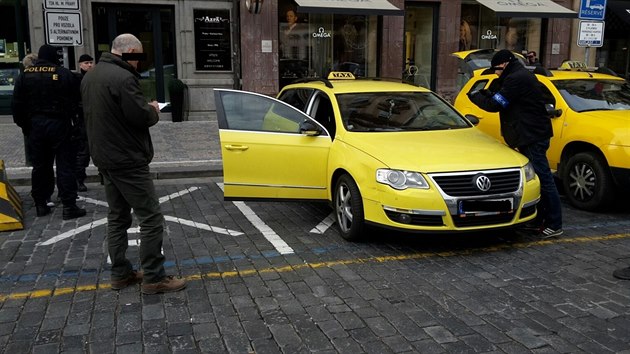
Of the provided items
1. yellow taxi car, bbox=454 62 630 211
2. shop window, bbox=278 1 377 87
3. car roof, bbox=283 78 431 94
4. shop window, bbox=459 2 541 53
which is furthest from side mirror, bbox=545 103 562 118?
shop window, bbox=459 2 541 53

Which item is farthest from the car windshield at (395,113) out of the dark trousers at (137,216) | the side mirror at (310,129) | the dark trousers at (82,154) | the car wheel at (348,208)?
the dark trousers at (82,154)

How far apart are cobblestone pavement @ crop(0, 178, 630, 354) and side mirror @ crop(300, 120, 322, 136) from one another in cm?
101

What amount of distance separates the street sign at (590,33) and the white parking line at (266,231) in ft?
24.0

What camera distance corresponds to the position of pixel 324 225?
6.24 meters

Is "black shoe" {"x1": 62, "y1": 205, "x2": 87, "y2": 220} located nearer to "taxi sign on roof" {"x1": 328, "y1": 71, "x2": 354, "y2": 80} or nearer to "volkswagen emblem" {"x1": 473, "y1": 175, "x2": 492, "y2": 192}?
"taxi sign on roof" {"x1": 328, "y1": 71, "x2": 354, "y2": 80}

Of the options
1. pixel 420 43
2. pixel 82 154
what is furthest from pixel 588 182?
pixel 420 43

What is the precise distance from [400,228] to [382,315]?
132 centimetres

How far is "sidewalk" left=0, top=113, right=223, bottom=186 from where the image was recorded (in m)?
8.88

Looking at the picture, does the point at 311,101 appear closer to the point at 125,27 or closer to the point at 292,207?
the point at 292,207

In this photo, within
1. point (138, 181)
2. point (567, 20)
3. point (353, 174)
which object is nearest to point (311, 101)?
point (353, 174)

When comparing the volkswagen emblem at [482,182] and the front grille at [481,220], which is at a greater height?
the volkswagen emblem at [482,182]

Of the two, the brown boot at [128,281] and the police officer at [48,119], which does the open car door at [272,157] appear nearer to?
the brown boot at [128,281]

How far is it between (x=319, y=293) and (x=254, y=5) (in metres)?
11.2

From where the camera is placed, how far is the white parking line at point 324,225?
6.01 metres
